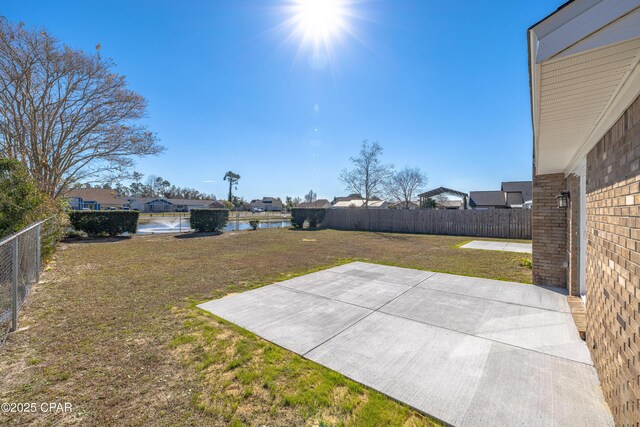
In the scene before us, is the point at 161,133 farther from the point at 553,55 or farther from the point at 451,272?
the point at 553,55

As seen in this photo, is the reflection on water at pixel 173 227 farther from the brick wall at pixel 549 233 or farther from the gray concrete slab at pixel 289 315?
the brick wall at pixel 549 233

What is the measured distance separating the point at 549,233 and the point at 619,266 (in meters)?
4.26

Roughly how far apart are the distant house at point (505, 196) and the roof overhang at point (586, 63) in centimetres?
3183

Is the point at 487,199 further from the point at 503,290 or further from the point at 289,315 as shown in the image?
the point at 289,315

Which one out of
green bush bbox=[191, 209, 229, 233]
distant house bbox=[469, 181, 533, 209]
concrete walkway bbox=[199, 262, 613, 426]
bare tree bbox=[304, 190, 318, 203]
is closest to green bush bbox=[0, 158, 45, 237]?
concrete walkway bbox=[199, 262, 613, 426]

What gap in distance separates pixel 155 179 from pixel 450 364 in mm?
86182

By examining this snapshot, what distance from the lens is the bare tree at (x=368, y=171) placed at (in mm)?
28141

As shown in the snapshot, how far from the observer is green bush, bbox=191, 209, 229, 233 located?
1562 centimetres

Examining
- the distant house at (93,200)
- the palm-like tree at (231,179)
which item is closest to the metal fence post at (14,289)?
the distant house at (93,200)

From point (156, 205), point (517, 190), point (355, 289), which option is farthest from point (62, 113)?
point (156, 205)

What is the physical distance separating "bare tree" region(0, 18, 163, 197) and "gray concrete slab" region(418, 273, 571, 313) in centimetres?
1511

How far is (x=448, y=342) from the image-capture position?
3180mm

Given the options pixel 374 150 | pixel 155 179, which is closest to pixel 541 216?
pixel 374 150

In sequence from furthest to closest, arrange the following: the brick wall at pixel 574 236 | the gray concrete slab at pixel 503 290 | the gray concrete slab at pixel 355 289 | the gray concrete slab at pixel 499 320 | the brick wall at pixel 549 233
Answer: the brick wall at pixel 549 233
the gray concrete slab at pixel 355 289
the gray concrete slab at pixel 503 290
the brick wall at pixel 574 236
the gray concrete slab at pixel 499 320
